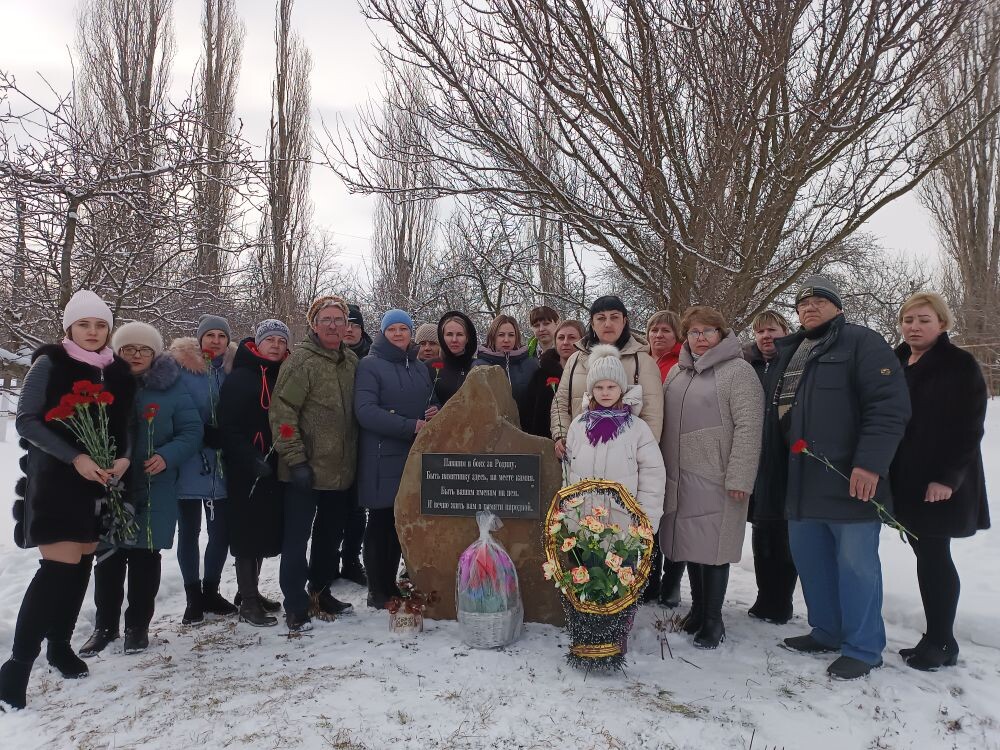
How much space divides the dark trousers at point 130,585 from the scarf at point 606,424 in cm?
270

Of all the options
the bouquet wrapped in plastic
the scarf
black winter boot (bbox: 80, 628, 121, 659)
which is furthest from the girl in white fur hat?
black winter boot (bbox: 80, 628, 121, 659)

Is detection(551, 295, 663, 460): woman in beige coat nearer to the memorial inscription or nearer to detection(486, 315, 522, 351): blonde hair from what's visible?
the memorial inscription

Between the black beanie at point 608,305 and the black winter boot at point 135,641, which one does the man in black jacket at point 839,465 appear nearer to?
the black beanie at point 608,305

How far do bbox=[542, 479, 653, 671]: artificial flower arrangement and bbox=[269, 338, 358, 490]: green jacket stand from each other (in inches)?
58.9

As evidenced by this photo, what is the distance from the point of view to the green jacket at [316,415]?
13.3ft

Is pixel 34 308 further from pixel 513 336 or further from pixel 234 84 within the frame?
pixel 234 84

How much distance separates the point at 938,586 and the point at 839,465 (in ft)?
2.79

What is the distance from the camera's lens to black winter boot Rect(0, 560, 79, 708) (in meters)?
3.15

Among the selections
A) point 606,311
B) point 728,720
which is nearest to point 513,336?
point 606,311

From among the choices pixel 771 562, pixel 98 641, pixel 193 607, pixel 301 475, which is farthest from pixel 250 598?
pixel 771 562

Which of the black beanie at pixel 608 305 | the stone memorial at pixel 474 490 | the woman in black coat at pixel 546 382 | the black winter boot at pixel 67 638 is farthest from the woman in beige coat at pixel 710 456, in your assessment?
the black winter boot at pixel 67 638

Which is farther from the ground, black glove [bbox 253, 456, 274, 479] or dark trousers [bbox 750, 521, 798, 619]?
black glove [bbox 253, 456, 274, 479]

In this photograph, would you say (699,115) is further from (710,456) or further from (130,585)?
(130,585)

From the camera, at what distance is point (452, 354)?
192 inches
